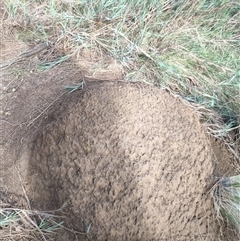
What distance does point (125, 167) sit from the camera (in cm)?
169

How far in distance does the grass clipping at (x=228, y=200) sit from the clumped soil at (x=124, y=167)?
42mm

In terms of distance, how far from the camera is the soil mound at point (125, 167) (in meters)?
1.68

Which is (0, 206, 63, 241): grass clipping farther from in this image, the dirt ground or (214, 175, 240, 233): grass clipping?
(214, 175, 240, 233): grass clipping

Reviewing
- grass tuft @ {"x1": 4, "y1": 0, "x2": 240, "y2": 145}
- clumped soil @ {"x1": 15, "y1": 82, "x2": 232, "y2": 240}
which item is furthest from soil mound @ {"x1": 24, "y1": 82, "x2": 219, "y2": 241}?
grass tuft @ {"x1": 4, "y1": 0, "x2": 240, "y2": 145}

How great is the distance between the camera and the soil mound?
168cm

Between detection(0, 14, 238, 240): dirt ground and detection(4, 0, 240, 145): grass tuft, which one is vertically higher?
detection(4, 0, 240, 145): grass tuft

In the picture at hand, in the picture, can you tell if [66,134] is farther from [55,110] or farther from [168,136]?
[168,136]

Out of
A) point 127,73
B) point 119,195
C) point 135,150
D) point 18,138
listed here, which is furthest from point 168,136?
point 18,138

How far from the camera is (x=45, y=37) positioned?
2264 millimetres

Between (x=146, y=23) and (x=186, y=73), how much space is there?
0.40 m

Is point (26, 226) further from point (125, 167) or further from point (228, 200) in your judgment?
point (228, 200)

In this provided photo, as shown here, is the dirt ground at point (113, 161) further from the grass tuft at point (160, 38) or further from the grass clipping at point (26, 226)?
the grass tuft at point (160, 38)

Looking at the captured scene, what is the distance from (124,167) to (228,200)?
19.2 inches

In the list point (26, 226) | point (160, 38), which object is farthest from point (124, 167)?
point (160, 38)
